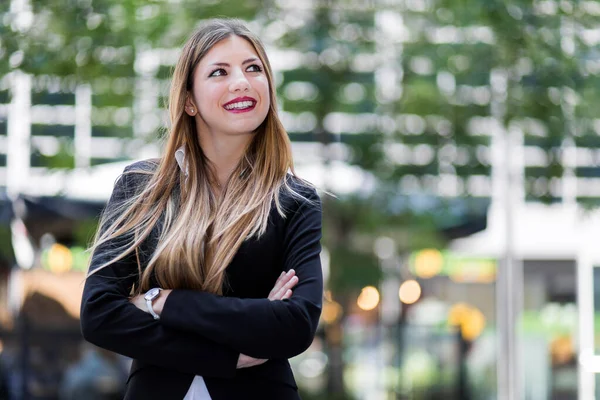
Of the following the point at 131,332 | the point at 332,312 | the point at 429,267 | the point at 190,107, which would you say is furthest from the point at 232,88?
the point at 429,267

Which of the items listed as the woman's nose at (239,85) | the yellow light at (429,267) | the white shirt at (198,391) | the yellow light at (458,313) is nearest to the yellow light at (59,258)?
the yellow light at (429,267)

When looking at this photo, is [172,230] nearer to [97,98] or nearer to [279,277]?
[279,277]

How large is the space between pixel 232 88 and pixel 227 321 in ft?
1.70

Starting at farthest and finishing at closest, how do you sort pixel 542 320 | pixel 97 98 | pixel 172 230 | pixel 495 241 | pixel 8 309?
pixel 495 241 → pixel 542 320 → pixel 8 309 → pixel 97 98 → pixel 172 230

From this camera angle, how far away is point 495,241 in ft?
59.5

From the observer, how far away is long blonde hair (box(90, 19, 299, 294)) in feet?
6.89

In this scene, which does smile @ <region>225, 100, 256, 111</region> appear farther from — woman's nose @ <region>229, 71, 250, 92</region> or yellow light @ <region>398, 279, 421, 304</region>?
yellow light @ <region>398, 279, 421, 304</region>

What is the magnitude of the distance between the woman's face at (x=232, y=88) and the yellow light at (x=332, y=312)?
6.70 meters

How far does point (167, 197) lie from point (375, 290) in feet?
21.5

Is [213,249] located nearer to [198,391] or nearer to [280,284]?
[280,284]

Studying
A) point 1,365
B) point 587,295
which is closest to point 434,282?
point 587,295

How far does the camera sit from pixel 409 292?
41.1 feet

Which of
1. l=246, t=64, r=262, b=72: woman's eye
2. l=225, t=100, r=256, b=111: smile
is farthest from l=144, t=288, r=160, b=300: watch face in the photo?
l=246, t=64, r=262, b=72: woman's eye

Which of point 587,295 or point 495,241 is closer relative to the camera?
point 587,295
